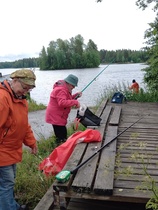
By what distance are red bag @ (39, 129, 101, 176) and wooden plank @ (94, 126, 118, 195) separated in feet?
0.81

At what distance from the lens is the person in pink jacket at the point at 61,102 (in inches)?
191

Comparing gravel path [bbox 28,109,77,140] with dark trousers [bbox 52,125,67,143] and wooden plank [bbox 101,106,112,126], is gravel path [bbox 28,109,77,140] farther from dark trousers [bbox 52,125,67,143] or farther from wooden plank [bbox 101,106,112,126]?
wooden plank [bbox 101,106,112,126]

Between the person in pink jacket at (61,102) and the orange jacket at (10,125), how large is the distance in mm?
1809

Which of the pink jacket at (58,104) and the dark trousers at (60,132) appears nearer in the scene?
the pink jacket at (58,104)

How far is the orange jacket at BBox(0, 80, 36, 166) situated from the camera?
2748mm

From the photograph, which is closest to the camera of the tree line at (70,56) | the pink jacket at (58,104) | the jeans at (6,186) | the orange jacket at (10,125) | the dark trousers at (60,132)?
the orange jacket at (10,125)

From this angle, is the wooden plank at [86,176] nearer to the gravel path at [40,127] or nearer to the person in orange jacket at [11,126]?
the person in orange jacket at [11,126]

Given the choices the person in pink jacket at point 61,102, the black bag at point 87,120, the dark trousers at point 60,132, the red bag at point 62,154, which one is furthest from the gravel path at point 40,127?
the red bag at point 62,154

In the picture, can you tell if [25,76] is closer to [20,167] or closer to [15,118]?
[15,118]

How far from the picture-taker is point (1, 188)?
2.93 metres

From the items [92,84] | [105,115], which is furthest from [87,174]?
[92,84]

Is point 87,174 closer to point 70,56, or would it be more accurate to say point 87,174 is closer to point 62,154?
point 62,154

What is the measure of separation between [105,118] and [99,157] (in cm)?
227

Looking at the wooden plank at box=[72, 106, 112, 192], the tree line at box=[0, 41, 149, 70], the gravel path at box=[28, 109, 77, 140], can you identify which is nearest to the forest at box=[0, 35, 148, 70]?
the tree line at box=[0, 41, 149, 70]
